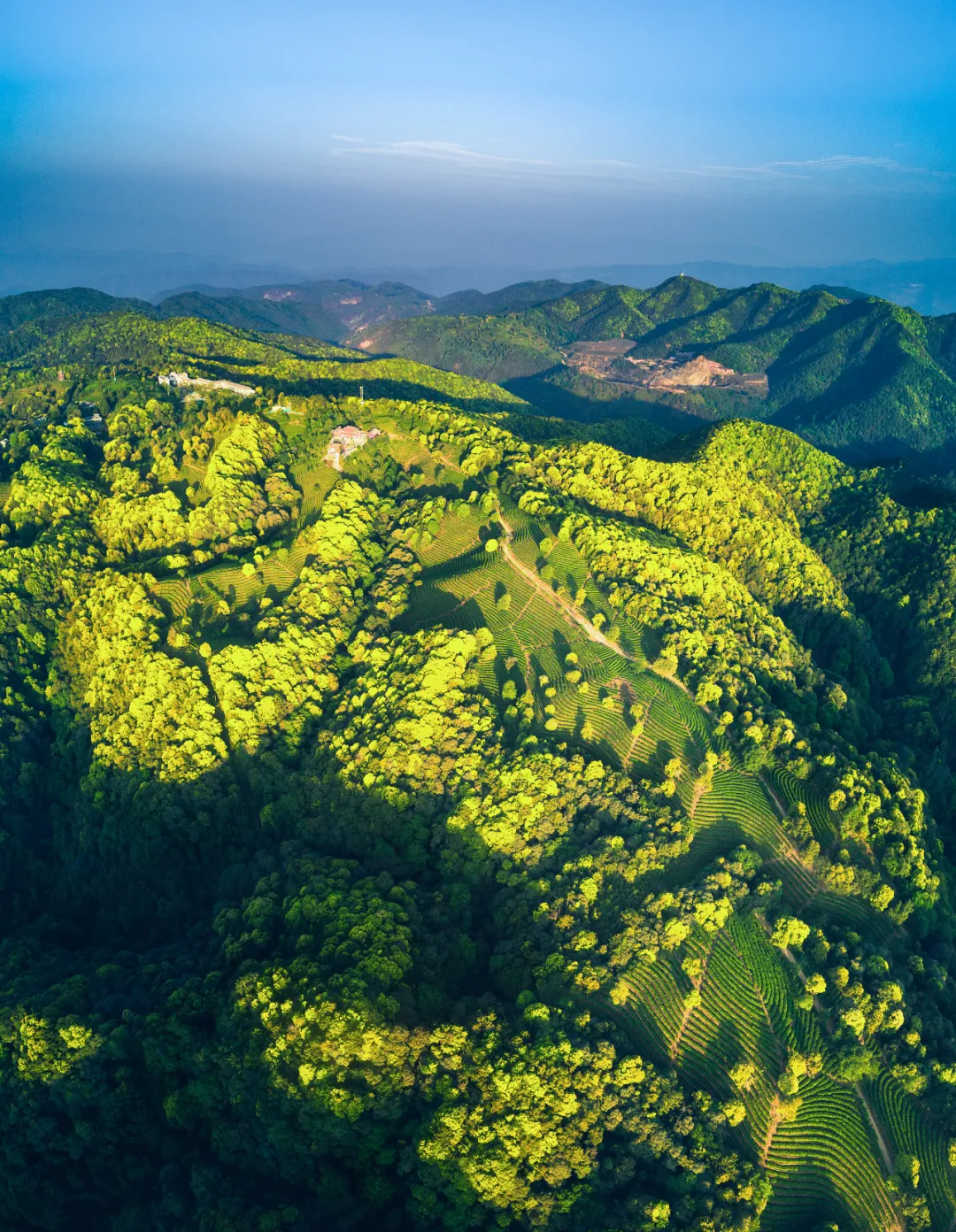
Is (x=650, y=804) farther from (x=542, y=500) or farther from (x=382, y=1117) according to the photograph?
(x=542, y=500)

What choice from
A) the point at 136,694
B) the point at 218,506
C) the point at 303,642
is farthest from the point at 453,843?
the point at 218,506

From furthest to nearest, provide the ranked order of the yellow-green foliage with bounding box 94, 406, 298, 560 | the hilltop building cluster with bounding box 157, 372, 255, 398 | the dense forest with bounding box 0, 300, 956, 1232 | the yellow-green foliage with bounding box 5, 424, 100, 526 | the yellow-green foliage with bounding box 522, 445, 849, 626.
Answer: the hilltop building cluster with bounding box 157, 372, 255, 398
the yellow-green foliage with bounding box 522, 445, 849, 626
the yellow-green foliage with bounding box 5, 424, 100, 526
the yellow-green foliage with bounding box 94, 406, 298, 560
the dense forest with bounding box 0, 300, 956, 1232

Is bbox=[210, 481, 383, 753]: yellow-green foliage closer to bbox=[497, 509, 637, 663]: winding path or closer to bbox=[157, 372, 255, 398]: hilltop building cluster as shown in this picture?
bbox=[497, 509, 637, 663]: winding path

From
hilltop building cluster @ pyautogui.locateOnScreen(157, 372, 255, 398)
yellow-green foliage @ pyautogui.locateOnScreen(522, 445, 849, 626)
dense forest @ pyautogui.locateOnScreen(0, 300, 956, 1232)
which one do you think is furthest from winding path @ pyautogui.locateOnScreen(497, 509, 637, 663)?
hilltop building cluster @ pyautogui.locateOnScreen(157, 372, 255, 398)

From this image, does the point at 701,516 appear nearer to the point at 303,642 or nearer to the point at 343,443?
the point at 343,443

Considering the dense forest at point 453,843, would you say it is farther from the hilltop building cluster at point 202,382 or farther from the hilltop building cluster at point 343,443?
the hilltop building cluster at point 202,382

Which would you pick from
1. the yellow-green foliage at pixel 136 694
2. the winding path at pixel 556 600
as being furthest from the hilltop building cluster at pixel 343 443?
the yellow-green foliage at pixel 136 694

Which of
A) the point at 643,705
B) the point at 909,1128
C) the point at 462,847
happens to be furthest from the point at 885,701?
the point at 462,847
